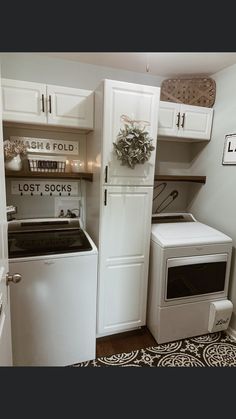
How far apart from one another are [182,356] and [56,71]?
2.76 metres

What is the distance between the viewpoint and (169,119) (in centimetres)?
221

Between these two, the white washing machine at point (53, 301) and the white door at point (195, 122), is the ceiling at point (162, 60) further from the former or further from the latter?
the white washing machine at point (53, 301)

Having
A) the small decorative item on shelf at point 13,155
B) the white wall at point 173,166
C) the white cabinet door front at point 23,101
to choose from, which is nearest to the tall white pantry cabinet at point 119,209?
the white cabinet door front at point 23,101

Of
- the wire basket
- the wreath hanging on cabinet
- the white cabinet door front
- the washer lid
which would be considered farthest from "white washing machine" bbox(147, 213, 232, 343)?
the white cabinet door front

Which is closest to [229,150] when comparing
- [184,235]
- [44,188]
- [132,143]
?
[184,235]

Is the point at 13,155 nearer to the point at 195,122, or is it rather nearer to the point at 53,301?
the point at 53,301

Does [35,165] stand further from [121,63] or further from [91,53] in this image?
[121,63]

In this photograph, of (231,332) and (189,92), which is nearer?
(231,332)

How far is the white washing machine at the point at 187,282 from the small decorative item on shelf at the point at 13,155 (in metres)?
1.31

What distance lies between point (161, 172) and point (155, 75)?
1022 mm

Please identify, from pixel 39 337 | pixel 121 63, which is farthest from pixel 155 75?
pixel 39 337

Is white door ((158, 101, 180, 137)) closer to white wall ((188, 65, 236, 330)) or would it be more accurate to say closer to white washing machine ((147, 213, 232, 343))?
white wall ((188, 65, 236, 330))

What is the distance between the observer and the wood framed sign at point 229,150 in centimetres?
211

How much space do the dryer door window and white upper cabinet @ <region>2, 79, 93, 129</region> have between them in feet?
4.72
